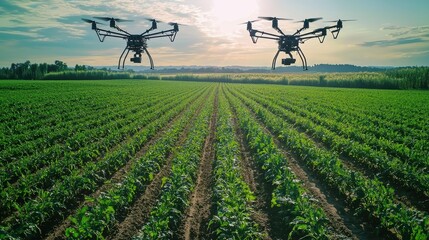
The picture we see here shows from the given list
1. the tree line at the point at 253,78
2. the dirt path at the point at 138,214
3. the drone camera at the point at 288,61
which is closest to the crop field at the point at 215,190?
the dirt path at the point at 138,214

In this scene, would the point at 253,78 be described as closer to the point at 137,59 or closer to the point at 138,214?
the point at 137,59

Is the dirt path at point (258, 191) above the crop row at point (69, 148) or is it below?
below

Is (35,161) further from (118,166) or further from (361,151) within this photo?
(361,151)

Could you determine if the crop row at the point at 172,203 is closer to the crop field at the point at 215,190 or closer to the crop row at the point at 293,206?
the crop field at the point at 215,190

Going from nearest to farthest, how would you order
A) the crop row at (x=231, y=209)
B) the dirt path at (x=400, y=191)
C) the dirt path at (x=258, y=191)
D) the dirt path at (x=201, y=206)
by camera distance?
the crop row at (x=231, y=209), the dirt path at (x=201, y=206), the dirt path at (x=258, y=191), the dirt path at (x=400, y=191)

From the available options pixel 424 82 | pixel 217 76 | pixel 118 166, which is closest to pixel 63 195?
pixel 118 166

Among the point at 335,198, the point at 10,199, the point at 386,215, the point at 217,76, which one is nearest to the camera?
the point at 386,215

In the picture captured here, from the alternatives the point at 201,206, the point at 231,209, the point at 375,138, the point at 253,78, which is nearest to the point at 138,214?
the point at 201,206
